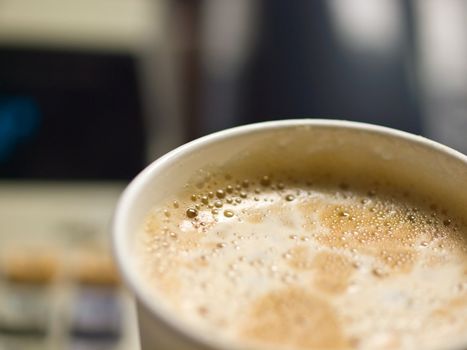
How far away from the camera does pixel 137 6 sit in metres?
2.81

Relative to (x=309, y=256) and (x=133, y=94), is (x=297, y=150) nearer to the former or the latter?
(x=309, y=256)

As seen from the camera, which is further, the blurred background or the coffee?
the blurred background

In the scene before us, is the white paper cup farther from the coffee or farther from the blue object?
the blue object

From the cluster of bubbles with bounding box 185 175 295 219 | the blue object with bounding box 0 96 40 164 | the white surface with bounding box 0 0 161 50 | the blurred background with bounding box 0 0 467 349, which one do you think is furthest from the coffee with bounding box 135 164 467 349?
the white surface with bounding box 0 0 161 50

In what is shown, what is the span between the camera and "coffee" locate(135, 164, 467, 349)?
0.58 meters

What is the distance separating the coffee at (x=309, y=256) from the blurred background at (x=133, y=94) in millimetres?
1066

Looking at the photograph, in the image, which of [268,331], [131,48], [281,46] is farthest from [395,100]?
[268,331]

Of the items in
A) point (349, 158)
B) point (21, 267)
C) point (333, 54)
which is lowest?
point (21, 267)

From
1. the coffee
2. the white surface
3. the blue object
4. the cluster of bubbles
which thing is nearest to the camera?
the coffee

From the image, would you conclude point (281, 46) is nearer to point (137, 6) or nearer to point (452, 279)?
point (137, 6)

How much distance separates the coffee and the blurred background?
107cm

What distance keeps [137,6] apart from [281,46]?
869 millimetres

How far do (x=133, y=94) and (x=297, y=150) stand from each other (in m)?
1.89

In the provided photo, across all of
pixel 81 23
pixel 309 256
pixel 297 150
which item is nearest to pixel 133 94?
pixel 81 23
